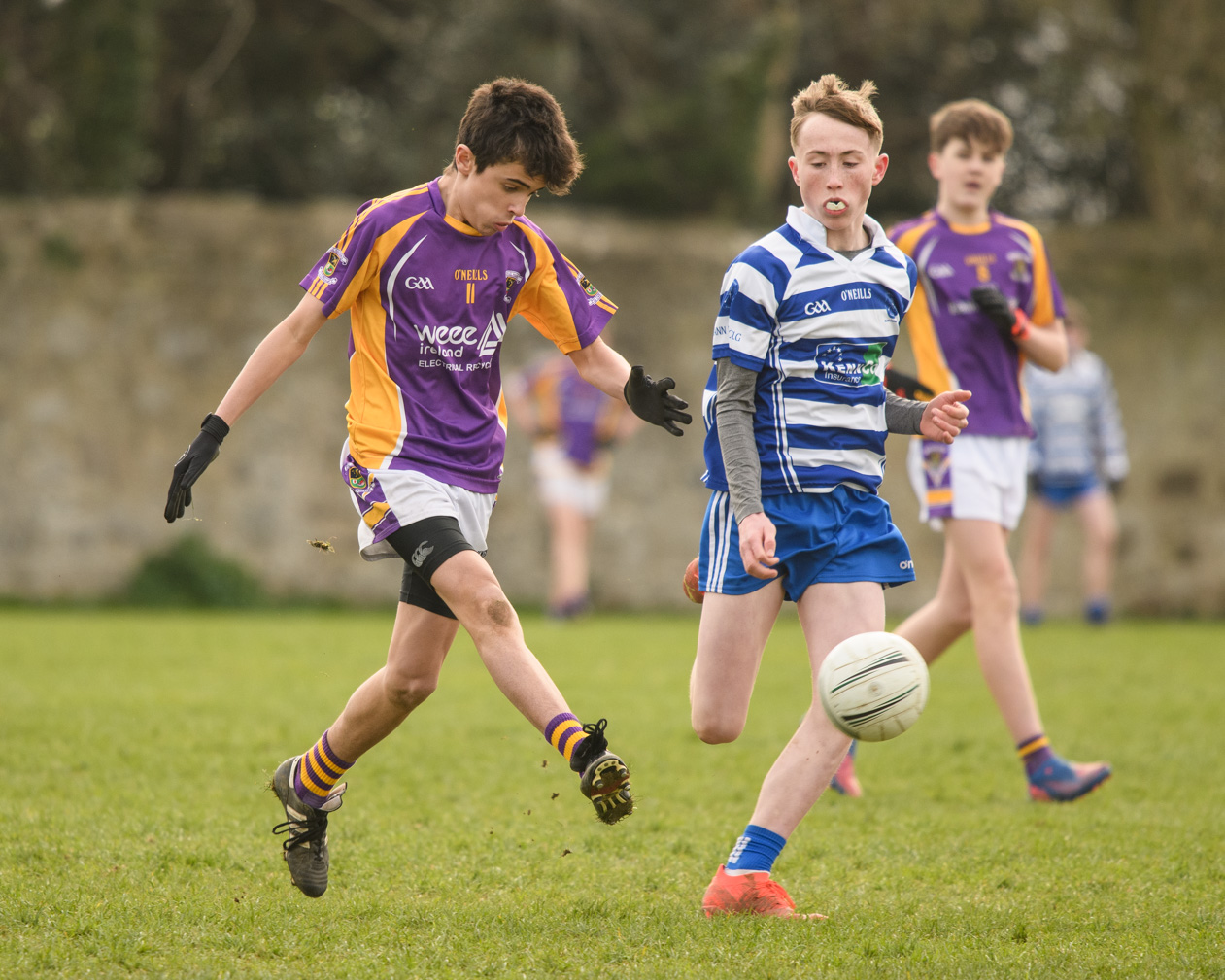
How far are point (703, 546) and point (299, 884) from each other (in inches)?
58.1

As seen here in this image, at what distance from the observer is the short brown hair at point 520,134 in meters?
3.88

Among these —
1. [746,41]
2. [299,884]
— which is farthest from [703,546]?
[746,41]

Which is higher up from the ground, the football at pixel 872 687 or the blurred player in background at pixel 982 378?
the blurred player in background at pixel 982 378

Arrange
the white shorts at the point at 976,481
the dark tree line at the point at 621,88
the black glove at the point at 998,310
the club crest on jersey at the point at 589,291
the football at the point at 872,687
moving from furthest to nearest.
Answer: the dark tree line at the point at 621,88 → the white shorts at the point at 976,481 → the black glove at the point at 998,310 → the club crest on jersey at the point at 589,291 → the football at the point at 872,687

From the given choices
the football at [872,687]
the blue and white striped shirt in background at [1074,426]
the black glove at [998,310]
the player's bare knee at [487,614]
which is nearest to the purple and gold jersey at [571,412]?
the blue and white striped shirt in background at [1074,426]

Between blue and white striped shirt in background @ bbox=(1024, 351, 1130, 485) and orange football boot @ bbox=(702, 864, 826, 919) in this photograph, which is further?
blue and white striped shirt in background @ bbox=(1024, 351, 1130, 485)

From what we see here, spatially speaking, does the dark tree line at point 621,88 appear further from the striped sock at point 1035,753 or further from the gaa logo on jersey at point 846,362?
the gaa logo on jersey at point 846,362

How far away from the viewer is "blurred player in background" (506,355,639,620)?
39.0 feet

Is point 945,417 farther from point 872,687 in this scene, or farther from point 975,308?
point 975,308

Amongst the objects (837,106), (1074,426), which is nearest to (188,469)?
(837,106)

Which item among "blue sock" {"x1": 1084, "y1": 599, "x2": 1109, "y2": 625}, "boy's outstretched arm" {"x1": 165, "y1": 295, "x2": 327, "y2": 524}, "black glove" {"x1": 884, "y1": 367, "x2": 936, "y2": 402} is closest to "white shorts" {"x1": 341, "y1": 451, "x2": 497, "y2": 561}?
"boy's outstretched arm" {"x1": 165, "y1": 295, "x2": 327, "y2": 524}

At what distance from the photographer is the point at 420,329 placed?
3994mm

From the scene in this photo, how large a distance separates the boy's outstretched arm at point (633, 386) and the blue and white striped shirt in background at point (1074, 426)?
8.29m

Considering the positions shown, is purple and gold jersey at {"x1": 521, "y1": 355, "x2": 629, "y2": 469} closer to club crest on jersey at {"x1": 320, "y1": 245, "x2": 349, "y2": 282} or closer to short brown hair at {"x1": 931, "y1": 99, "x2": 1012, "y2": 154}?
short brown hair at {"x1": 931, "y1": 99, "x2": 1012, "y2": 154}
